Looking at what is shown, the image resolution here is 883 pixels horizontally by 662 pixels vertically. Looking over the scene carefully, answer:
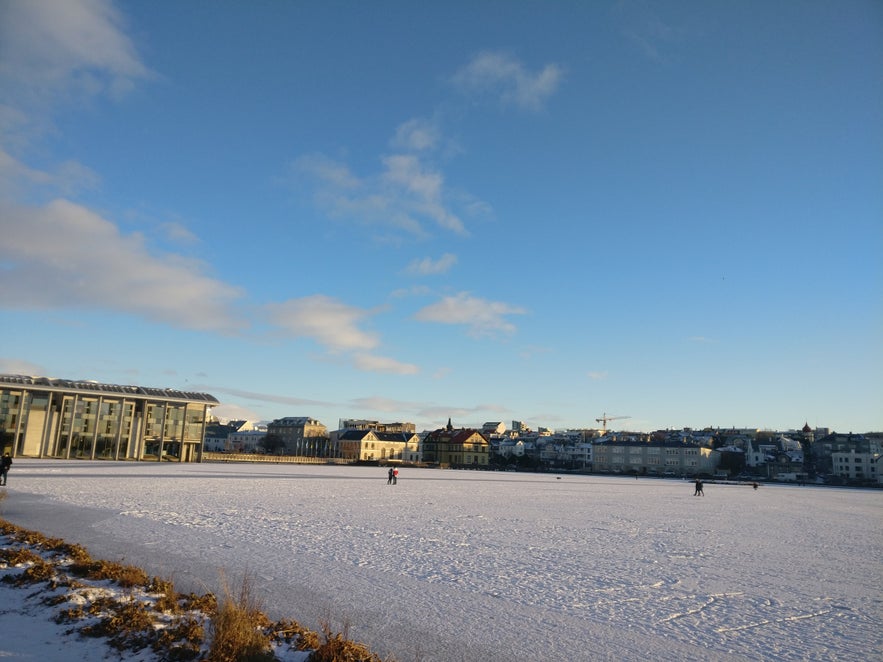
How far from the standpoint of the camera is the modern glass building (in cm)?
6962

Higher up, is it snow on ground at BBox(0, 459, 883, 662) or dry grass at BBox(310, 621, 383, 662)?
dry grass at BBox(310, 621, 383, 662)

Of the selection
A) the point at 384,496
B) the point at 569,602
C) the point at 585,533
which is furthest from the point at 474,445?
the point at 569,602

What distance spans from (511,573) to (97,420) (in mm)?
76142

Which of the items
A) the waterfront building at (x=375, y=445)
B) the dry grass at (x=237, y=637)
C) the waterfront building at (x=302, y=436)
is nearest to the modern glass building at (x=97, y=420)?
the waterfront building at (x=375, y=445)

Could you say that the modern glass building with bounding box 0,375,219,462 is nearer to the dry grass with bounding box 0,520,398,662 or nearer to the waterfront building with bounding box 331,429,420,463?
the waterfront building with bounding box 331,429,420,463

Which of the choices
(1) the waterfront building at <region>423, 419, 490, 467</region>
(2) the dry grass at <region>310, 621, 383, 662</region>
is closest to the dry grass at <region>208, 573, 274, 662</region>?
(2) the dry grass at <region>310, 621, 383, 662</region>

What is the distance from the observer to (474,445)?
16500cm

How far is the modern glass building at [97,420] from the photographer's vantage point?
228 ft

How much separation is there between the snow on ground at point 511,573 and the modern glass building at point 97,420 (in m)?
52.8

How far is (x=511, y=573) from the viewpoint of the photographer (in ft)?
44.6

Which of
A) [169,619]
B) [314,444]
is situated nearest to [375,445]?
[314,444]

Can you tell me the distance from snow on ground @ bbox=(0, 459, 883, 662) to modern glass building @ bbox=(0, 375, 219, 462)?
173 feet

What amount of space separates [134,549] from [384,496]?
72.2 ft

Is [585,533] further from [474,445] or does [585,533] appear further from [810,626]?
[474,445]
